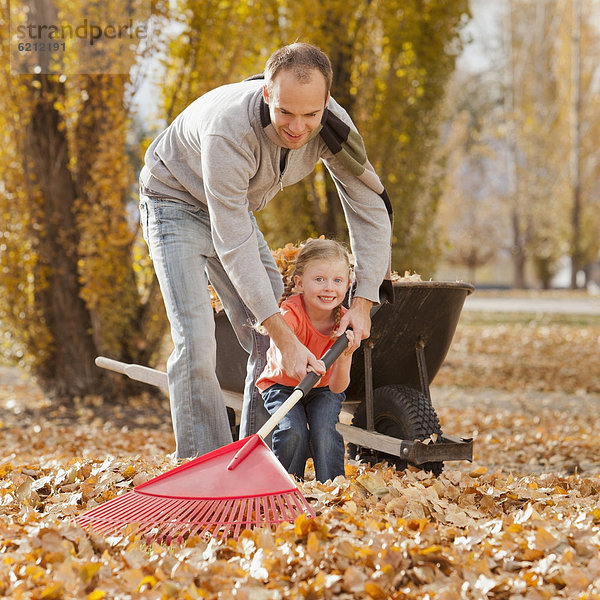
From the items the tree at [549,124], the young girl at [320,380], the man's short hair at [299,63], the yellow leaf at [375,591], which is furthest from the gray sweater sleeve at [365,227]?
the tree at [549,124]

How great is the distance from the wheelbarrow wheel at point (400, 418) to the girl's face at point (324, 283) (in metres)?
0.55

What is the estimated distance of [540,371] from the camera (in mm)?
9586

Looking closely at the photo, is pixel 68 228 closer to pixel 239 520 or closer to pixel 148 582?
pixel 239 520

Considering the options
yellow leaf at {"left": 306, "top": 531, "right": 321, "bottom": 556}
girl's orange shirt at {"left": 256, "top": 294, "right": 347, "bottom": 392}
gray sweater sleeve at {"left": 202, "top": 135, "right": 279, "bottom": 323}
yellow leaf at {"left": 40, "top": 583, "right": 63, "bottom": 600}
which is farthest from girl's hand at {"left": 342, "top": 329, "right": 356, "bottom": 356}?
yellow leaf at {"left": 40, "top": 583, "right": 63, "bottom": 600}

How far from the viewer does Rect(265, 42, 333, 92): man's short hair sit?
2.54 metres

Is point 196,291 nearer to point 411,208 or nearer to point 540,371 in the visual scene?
point 411,208

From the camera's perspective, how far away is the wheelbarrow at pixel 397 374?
131 inches

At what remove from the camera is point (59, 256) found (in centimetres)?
675

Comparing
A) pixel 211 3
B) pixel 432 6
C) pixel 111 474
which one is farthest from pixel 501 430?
pixel 432 6

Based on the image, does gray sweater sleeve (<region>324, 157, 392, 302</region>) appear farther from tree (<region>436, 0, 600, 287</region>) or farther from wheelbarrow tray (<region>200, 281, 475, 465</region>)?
tree (<region>436, 0, 600, 287</region>)

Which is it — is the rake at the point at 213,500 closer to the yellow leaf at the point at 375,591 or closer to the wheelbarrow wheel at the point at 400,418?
the yellow leaf at the point at 375,591

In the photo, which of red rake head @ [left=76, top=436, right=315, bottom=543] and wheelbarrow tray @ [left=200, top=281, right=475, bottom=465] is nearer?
red rake head @ [left=76, top=436, right=315, bottom=543]

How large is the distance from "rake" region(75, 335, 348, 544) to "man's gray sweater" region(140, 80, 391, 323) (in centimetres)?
50

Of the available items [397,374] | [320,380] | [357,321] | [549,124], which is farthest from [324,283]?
[549,124]
